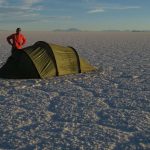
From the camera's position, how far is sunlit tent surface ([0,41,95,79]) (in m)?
12.0

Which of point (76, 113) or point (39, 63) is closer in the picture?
point (76, 113)

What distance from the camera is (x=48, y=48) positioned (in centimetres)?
1247

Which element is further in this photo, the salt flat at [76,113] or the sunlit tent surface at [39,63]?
the sunlit tent surface at [39,63]

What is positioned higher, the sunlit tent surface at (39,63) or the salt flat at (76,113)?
the sunlit tent surface at (39,63)

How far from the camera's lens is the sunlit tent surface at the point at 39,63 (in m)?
Result: 12.0

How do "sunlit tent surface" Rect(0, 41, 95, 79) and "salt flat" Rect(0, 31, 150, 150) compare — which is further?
"sunlit tent surface" Rect(0, 41, 95, 79)

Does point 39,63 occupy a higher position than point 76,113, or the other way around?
point 39,63

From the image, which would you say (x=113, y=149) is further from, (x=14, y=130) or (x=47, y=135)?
(x=14, y=130)

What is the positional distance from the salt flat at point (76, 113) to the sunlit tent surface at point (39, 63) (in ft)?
1.04

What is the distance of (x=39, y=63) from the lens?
12.0 meters

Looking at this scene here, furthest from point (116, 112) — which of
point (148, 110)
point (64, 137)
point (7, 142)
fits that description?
point (7, 142)

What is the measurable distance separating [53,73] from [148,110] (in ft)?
15.3

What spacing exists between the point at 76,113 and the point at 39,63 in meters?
4.32

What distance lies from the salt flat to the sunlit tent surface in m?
0.32
